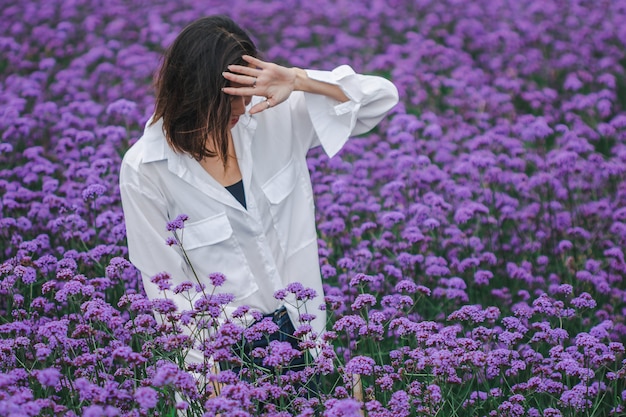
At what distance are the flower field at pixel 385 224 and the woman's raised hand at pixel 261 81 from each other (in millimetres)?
778

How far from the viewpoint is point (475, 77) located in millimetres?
8133

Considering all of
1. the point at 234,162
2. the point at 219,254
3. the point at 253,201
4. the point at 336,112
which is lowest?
the point at 219,254

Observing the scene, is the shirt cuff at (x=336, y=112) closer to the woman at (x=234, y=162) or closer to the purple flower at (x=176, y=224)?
the woman at (x=234, y=162)

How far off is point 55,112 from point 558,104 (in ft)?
15.3

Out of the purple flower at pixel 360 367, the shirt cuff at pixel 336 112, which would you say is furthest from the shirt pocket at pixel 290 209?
the purple flower at pixel 360 367

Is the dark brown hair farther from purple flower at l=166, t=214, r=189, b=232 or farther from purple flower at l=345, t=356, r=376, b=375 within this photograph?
purple flower at l=345, t=356, r=376, b=375

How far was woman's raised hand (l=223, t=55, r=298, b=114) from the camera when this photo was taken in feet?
10.8

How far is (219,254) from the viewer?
3.63 m

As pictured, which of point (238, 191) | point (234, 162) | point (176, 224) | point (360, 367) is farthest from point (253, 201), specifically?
point (360, 367)

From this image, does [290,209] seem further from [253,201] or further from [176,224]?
[176,224]

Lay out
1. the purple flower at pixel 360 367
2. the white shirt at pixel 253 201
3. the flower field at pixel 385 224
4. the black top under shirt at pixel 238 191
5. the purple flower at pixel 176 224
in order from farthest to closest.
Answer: the black top under shirt at pixel 238 191, the white shirt at pixel 253 201, the purple flower at pixel 176 224, the flower field at pixel 385 224, the purple flower at pixel 360 367

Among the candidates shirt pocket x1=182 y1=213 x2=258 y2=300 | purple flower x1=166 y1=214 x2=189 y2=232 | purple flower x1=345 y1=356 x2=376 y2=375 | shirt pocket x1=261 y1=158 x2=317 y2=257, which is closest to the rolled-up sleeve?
shirt pocket x1=261 y1=158 x2=317 y2=257

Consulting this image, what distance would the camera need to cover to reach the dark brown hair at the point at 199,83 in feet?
11.0

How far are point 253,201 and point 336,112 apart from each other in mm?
550
